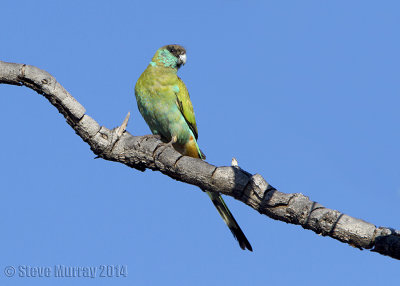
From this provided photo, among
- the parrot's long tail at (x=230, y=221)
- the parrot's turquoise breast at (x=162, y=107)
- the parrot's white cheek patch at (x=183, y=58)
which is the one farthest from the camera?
the parrot's white cheek patch at (x=183, y=58)

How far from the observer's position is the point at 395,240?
430cm

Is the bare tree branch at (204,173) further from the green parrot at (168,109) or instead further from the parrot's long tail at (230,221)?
the green parrot at (168,109)

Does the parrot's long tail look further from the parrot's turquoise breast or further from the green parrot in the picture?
the parrot's turquoise breast

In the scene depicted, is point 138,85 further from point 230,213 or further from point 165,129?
point 230,213

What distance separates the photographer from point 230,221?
654 centimetres

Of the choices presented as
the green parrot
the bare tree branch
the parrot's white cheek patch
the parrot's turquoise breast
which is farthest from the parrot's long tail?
the parrot's white cheek patch

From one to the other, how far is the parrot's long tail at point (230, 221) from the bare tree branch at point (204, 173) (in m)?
0.95

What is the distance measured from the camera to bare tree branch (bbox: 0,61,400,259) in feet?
14.9

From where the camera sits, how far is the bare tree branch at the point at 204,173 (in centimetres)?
454

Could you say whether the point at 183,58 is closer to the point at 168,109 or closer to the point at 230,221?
the point at 168,109

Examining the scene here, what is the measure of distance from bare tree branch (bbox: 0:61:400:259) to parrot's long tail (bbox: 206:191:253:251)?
955mm

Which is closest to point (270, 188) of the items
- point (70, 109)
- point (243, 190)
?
point (243, 190)

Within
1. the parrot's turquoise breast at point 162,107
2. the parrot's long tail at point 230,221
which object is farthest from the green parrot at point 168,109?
the parrot's long tail at point 230,221

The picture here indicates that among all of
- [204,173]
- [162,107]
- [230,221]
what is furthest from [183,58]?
[204,173]
